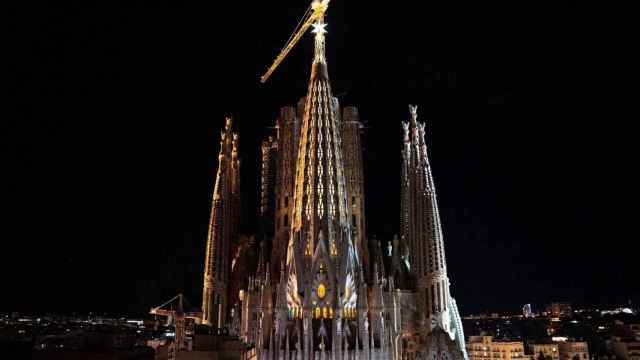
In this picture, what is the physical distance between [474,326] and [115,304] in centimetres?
9750

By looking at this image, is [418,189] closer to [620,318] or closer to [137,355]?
[137,355]

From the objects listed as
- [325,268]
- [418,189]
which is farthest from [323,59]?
[325,268]

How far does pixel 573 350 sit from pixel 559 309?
175 ft

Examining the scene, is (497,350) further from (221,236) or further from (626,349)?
(221,236)

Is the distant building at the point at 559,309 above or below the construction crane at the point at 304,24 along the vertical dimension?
below

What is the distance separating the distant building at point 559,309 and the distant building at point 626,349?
36.0 meters

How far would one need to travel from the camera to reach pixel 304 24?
60375 millimetres

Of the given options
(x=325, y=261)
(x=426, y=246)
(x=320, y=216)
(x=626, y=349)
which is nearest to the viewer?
(x=325, y=261)

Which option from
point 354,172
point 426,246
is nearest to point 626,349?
point 426,246

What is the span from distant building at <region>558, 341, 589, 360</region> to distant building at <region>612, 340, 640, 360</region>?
3413 mm

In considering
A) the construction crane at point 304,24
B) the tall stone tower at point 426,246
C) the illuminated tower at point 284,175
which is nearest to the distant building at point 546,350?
the tall stone tower at point 426,246

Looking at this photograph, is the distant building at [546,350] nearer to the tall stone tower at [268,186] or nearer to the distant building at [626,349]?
the distant building at [626,349]

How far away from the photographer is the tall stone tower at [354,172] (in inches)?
2180

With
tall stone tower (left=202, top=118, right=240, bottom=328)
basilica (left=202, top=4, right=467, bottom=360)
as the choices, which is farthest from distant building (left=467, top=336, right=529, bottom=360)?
tall stone tower (left=202, top=118, right=240, bottom=328)
